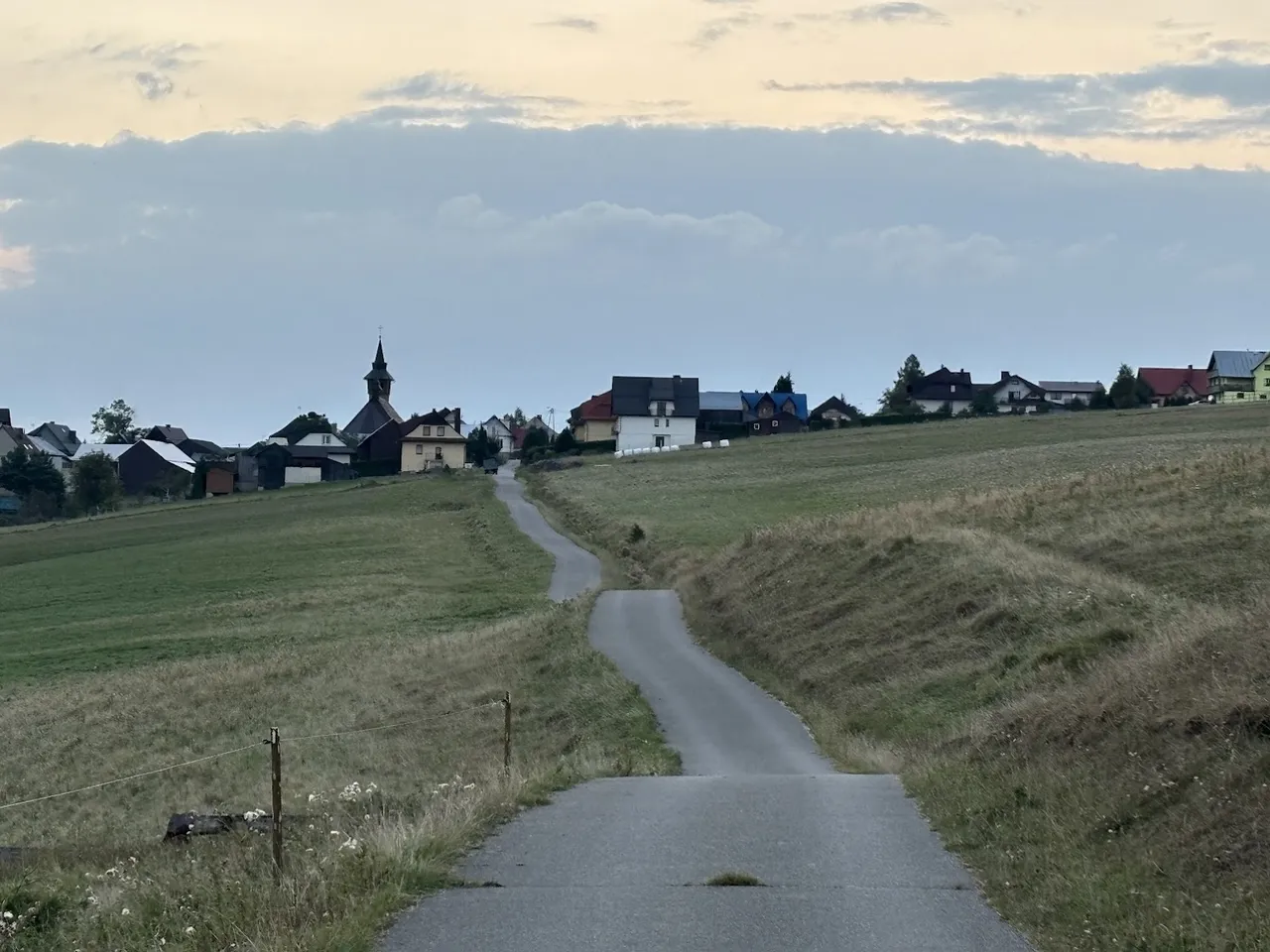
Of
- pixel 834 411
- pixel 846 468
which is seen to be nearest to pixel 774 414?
pixel 834 411

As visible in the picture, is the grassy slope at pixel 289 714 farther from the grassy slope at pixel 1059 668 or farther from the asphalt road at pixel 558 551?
the grassy slope at pixel 1059 668

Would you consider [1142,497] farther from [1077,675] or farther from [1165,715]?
[1165,715]

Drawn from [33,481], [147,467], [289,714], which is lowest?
[289,714]

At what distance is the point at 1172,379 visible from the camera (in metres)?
172

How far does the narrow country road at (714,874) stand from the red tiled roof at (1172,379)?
6330 inches

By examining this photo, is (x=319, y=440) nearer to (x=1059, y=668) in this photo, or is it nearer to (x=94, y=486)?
(x=94, y=486)

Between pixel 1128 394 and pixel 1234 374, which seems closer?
pixel 1128 394

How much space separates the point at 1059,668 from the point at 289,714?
52.4ft

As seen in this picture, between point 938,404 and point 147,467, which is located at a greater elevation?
point 938,404

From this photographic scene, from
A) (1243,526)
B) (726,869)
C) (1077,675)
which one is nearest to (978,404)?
(1243,526)

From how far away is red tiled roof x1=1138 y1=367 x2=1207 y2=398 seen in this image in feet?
546

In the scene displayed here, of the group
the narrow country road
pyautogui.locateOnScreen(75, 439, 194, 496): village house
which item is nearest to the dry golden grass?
the narrow country road

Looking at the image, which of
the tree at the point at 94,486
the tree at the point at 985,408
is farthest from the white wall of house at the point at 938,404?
the tree at the point at 94,486

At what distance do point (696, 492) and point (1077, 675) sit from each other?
192ft
